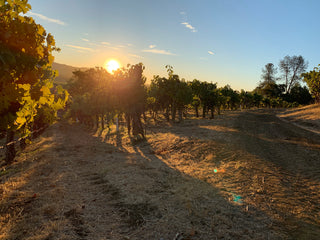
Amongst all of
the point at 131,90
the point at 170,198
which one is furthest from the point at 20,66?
Result: the point at 131,90

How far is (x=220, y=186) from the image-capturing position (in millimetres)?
9570

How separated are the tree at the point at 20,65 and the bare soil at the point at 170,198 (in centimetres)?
378

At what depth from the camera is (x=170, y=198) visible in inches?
328

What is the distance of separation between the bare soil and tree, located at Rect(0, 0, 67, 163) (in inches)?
149

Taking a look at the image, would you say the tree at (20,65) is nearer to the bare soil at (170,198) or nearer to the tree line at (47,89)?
the tree line at (47,89)

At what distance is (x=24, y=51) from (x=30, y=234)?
5305 mm

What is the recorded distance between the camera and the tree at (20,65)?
4602 millimetres

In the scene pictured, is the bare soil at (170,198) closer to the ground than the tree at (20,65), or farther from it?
closer to the ground

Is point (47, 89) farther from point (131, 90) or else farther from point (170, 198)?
point (131, 90)

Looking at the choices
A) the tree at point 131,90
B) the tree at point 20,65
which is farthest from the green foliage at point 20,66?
the tree at point 131,90

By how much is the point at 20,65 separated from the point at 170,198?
7.17m

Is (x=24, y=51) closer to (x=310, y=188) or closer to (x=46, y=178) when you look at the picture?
(x=46, y=178)

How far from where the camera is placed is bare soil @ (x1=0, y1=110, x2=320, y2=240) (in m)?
6.11

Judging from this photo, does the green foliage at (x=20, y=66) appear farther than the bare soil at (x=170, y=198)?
No
